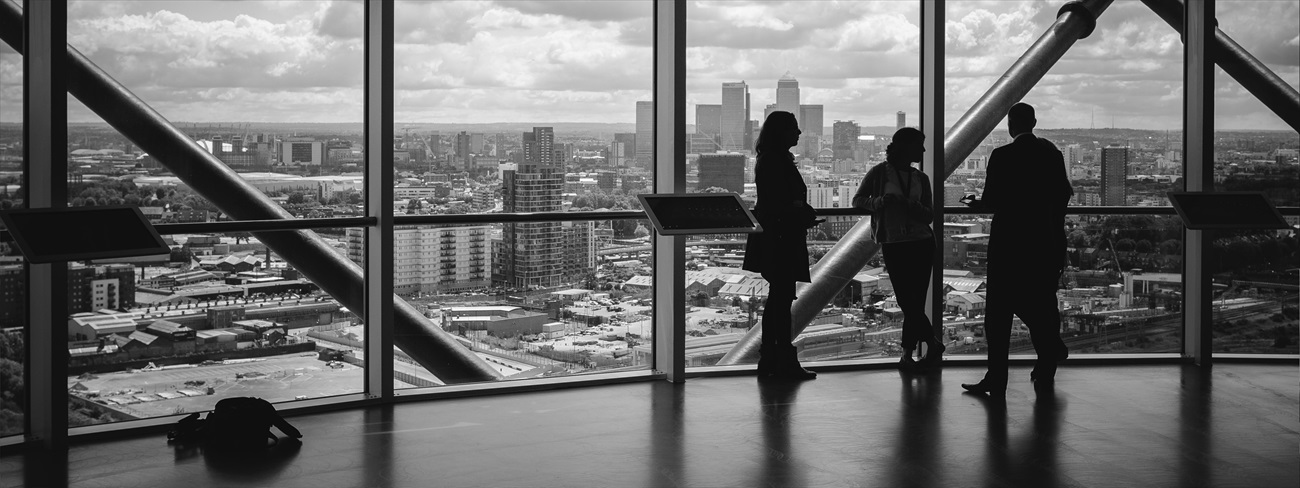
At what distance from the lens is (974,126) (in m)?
7.88

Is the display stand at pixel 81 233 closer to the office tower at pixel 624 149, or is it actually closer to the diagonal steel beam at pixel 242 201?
the diagonal steel beam at pixel 242 201

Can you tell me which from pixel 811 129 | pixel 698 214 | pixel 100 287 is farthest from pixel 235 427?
pixel 811 129

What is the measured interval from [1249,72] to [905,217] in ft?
9.75

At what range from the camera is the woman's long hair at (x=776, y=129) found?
698cm

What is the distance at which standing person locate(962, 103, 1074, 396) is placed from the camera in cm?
640

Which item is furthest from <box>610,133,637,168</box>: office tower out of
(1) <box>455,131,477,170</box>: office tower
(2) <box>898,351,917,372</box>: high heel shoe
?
(2) <box>898,351,917,372</box>: high heel shoe

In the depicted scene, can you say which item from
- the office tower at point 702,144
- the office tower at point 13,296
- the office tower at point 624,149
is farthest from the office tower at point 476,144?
the office tower at point 13,296

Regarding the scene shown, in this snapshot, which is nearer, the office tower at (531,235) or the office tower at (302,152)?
the office tower at (302,152)

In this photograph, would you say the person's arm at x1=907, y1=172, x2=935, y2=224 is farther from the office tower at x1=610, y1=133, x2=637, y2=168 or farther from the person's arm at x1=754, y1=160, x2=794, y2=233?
the office tower at x1=610, y1=133, x2=637, y2=168

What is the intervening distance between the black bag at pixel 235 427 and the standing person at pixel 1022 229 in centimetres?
Answer: 392

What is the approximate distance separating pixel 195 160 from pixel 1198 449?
5.26 meters

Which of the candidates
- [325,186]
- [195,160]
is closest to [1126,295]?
[325,186]

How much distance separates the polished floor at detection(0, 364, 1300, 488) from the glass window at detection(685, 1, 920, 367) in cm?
65

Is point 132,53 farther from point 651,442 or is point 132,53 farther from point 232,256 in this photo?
point 651,442
